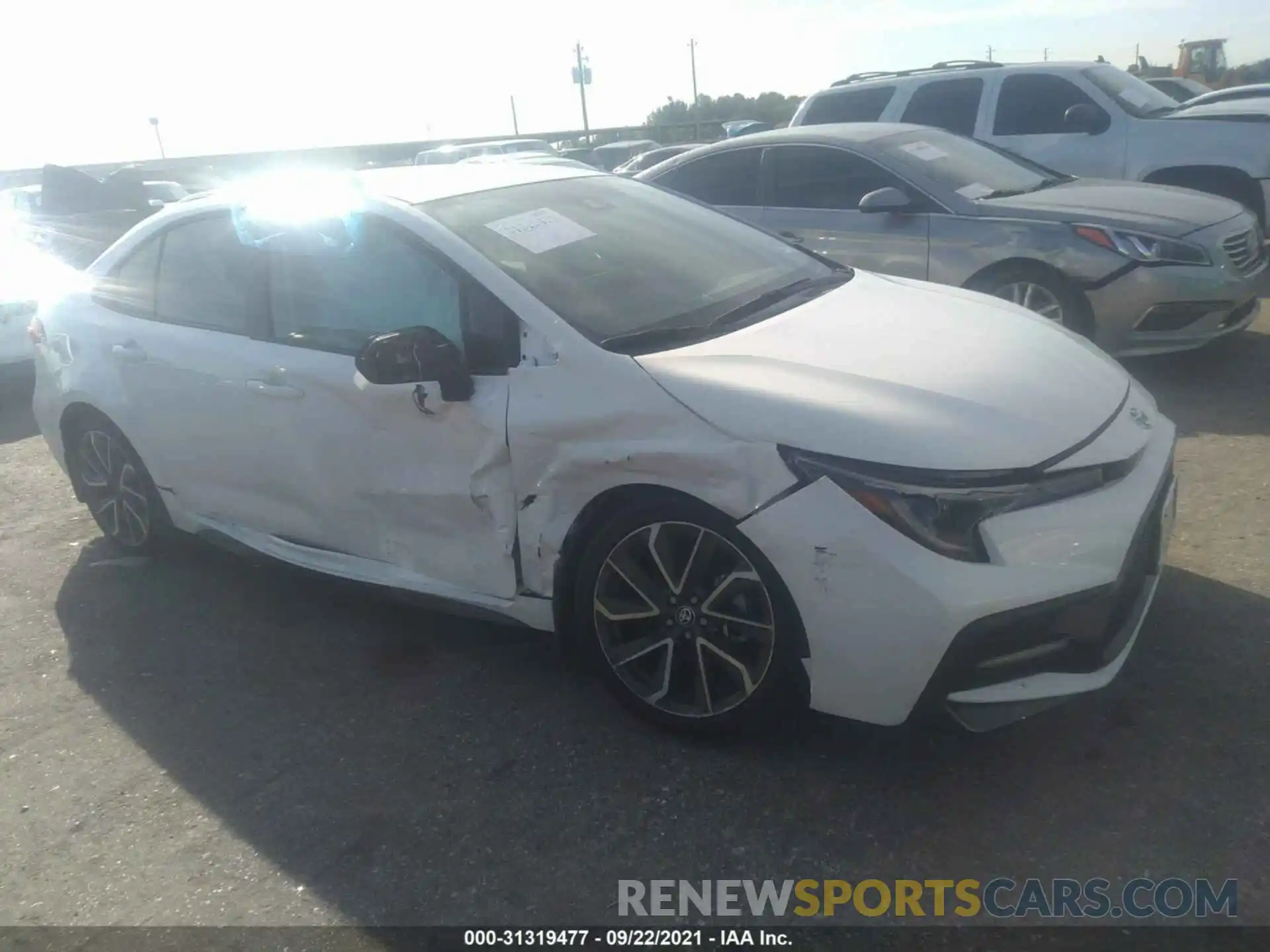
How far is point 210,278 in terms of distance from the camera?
13.9 feet

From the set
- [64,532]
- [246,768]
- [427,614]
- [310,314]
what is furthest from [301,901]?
[64,532]

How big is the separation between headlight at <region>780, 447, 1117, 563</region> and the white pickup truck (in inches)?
298

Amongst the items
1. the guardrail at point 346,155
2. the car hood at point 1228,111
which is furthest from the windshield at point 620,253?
the guardrail at point 346,155

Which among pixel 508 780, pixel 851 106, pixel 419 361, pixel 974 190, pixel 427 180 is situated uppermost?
pixel 851 106

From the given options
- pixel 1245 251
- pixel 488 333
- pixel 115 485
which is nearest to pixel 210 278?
pixel 115 485

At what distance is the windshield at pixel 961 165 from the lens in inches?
265

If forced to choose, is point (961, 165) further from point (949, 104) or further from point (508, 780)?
point (508, 780)

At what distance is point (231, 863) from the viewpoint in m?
2.91

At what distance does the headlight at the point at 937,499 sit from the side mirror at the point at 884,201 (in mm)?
4086

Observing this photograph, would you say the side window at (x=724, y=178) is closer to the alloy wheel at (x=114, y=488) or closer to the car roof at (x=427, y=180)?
the car roof at (x=427, y=180)

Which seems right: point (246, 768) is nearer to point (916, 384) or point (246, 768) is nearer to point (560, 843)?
point (560, 843)

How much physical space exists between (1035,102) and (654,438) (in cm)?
795

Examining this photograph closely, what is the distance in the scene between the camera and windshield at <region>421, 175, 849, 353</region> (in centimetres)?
339

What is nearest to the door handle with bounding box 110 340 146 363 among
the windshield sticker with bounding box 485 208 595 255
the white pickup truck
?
the windshield sticker with bounding box 485 208 595 255
